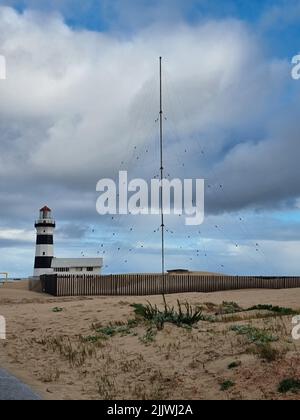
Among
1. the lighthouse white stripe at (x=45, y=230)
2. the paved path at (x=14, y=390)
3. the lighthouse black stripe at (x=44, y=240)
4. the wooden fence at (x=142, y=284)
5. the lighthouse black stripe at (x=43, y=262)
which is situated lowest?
the paved path at (x=14, y=390)

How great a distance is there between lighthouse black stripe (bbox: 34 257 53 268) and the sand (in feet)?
114

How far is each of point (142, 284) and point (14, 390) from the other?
29095 millimetres

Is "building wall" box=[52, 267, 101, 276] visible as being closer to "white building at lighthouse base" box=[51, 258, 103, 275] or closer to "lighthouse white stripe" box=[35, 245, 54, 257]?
"white building at lighthouse base" box=[51, 258, 103, 275]

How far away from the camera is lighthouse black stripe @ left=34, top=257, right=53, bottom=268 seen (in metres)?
54.3

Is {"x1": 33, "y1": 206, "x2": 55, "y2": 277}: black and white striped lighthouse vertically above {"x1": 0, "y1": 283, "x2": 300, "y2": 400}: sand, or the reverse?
{"x1": 33, "y1": 206, "x2": 55, "y2": 277}: black and white striped lighthouse

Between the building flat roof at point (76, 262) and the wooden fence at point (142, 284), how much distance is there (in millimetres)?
13775

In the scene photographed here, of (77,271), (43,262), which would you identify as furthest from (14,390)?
(77,271)

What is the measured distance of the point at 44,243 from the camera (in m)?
55.4

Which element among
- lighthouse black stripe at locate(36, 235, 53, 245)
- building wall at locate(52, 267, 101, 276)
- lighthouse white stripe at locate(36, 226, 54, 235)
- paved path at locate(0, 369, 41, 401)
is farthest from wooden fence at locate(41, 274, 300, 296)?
paved path at locate(0, 369, 41, 401)

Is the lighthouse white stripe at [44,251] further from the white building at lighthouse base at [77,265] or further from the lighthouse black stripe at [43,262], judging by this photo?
the white building at lighthouse base at [77,265]

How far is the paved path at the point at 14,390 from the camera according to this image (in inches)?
368

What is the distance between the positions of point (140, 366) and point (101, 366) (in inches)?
42.4

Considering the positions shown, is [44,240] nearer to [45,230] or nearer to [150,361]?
[45,230]

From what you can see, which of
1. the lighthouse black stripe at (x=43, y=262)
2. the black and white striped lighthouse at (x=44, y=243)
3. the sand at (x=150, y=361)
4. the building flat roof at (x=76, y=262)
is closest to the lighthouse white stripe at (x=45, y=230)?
the black and white striped lighthouse at (x=44, y=243)
